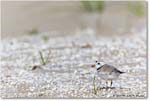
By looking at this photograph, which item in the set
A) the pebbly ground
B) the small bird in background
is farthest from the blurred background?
the small bird in background

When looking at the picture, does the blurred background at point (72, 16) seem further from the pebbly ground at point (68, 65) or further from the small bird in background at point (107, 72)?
the small bird in background at point (107, 72)

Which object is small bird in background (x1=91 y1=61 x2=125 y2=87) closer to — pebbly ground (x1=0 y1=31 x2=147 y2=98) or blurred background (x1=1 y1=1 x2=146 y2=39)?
pebbly ground (x1=0 y1=31 x2=147 y2=98)

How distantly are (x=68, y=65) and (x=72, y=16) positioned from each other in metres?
2.50

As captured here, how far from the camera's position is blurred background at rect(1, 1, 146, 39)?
241 inches

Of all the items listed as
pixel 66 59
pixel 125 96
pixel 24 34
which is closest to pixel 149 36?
pixel 66 59

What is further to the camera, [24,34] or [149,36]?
[24,34]

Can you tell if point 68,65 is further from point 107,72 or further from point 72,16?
point 72,16

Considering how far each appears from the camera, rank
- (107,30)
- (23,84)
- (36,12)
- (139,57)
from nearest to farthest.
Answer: (23,84) < (139,57) < (107,30) < (36,12)

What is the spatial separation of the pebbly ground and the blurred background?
0.77 meters

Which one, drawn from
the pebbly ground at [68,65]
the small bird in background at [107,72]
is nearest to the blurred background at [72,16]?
the pebbly ground at [68,65]

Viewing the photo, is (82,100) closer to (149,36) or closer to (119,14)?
(149,36)

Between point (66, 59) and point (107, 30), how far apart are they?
1954 millimetres

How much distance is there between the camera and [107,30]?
608cm

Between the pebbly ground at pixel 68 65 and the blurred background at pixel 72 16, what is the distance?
30.4 inches
